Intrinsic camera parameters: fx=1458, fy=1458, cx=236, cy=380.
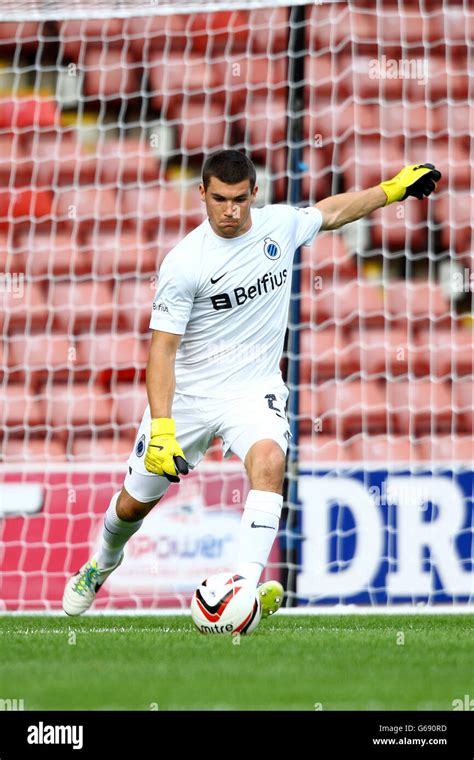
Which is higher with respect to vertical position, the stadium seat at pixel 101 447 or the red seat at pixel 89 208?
the red seat at pixel 89 208

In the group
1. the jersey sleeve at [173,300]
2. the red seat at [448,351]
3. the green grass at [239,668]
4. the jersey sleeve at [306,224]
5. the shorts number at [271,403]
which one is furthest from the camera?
the red seat at [448,351]

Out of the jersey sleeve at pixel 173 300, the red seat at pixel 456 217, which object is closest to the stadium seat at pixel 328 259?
the red seat at pixel 456 217

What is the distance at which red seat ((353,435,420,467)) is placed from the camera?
30.2ft

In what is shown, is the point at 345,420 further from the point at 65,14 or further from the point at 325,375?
the point at 65,14

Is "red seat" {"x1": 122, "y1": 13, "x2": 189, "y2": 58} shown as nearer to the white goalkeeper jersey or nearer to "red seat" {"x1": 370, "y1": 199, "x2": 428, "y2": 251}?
"red seat" {"x1": 370, "y1": 199, "x2": 428, "y2": 251}

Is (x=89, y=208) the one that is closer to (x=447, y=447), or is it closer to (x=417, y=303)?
(x=417, y=303)

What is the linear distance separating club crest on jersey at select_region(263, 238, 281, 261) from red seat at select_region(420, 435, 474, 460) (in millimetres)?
3790

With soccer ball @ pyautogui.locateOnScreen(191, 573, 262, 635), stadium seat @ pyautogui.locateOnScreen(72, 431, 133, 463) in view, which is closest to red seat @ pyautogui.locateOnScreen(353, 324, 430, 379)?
stadium seat @ pyautogui.locateOnScreen(72, 431, 133, 463)

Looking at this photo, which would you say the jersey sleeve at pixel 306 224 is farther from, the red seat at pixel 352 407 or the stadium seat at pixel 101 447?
the stadium seat at pixel 101 447

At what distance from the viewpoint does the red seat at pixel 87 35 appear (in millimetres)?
9953

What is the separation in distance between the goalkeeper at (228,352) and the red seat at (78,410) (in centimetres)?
359

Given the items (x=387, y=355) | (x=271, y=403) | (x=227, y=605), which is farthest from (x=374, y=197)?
(x=387, y=355)

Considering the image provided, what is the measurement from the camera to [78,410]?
9.66m

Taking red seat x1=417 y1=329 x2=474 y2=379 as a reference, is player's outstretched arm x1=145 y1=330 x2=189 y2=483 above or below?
below
